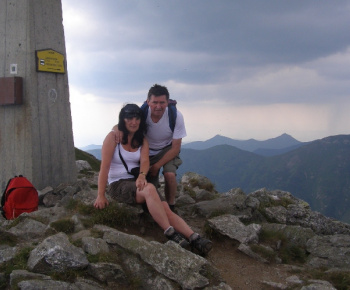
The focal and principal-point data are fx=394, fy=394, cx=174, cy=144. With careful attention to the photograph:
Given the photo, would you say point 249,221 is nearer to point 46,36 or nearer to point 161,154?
point 161,154

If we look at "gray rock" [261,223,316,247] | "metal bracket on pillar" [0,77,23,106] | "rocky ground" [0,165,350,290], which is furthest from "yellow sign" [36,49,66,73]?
"gray rock" [261,223,316,247]

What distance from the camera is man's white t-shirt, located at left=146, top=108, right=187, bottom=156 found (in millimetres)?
7910

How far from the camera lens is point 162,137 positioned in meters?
8.13

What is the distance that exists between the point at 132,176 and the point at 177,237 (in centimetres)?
164

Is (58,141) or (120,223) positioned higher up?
(58,141)

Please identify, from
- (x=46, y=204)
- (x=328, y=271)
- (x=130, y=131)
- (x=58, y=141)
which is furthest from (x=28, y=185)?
(x=328, y=271)

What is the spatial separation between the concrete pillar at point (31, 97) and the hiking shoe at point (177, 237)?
499 cm

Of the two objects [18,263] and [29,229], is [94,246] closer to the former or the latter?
[18,263]

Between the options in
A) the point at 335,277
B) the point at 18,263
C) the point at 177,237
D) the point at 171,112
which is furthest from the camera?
the point at 171,112

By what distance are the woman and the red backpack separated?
2174 millimetres

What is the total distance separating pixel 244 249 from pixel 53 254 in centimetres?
347

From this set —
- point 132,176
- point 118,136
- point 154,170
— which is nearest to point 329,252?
point 154,170

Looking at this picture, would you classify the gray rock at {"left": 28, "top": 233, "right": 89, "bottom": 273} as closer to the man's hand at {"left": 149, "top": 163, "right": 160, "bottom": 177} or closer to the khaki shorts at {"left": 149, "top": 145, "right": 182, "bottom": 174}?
the man's hand at {"left": 149, "top": 163, "right": 160, "bottom": 177}

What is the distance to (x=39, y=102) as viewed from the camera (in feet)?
33.8
